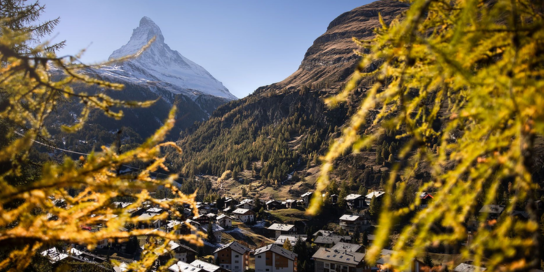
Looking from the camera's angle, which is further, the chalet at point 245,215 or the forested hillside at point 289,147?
the forested hillside at point 289,147

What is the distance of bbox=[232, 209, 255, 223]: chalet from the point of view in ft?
263

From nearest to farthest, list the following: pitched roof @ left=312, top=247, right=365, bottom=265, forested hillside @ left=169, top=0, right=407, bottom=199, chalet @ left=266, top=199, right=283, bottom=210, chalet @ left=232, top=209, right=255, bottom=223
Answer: pitched roof @ left=312, top=247, right=365, bottom=265 < chalet @ left=232, top=209, right=255, bottom=223 < chalet @ left=266, top=199, right=283, bottom=210 < forested hillside @ left=169, top=0, right=407, bottom=199

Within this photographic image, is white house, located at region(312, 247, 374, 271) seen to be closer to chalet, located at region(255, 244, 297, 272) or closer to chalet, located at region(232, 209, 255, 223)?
chalet, located at region(255, 244, 297, 272)

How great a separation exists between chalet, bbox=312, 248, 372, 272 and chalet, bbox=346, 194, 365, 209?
39.9 m

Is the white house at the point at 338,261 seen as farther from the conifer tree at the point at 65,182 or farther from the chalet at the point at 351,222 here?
the conifer tree at the point at 65,182

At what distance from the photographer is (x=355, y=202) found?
85562mm

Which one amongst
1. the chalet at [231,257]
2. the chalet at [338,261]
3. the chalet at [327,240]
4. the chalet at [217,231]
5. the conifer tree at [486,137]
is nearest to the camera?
the conifer tree at [486,137]

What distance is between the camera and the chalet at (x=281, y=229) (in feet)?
228

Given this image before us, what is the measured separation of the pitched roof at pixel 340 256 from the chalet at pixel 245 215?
35.5m

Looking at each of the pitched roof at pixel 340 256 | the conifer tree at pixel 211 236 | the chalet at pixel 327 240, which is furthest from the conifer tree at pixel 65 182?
the conifer tree at pixel 211 236

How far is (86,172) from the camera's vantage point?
92.2 inches

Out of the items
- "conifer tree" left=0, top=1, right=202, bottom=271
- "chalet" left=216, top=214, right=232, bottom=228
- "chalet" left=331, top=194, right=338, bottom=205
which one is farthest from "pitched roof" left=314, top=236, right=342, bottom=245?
"conifer tree" left=0, top=1, right=202, bottom=271

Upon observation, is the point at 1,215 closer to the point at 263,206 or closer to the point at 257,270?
the point at 257,270

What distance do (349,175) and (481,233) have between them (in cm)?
11717
